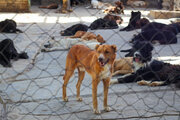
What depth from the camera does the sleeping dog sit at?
14.8ft

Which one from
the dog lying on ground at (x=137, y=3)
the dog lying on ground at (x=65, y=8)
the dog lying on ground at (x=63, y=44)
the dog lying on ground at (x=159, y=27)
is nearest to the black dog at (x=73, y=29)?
the dog lying on ground at (x=63, y=44)

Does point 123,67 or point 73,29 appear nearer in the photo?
point 123,67

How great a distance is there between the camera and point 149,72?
15.3 feet

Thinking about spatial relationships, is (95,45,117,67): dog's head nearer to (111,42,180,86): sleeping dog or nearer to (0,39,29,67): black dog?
(111,42,180,86): sleeping dog

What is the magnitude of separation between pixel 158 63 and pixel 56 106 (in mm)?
1925

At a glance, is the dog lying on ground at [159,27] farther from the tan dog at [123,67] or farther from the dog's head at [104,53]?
the dog's head at [104,53]

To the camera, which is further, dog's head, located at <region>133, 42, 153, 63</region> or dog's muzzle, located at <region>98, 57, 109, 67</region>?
dog's head, located at <region>133, 42, 153, 63</region>

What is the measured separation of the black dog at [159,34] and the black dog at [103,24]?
1971 mm

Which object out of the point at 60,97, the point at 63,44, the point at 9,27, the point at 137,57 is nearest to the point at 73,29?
the point at 63,44

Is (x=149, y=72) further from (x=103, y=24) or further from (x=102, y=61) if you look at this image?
(x=103, y=24)

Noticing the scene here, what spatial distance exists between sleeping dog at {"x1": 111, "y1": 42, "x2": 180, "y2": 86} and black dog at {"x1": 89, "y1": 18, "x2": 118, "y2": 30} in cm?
474

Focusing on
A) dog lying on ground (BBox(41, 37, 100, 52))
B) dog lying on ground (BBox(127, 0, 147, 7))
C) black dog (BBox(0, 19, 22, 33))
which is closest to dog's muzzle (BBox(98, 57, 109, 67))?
dog lying on ground (BBox(41, 37, 100, 52))

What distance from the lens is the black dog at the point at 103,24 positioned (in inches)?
377

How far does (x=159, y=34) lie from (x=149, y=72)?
307cm
